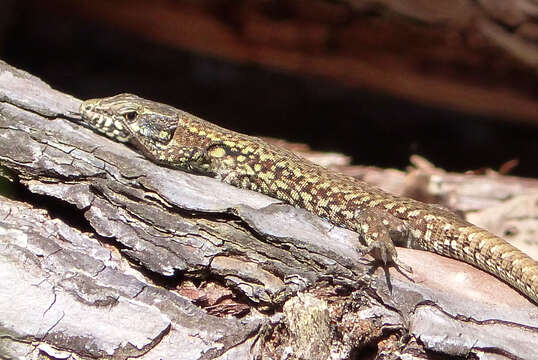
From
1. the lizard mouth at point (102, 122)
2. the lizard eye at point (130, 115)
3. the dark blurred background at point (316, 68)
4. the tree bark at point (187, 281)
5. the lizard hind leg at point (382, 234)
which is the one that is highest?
the dark blurred background at point (316, 68)

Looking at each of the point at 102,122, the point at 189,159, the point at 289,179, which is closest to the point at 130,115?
the point at 102,122

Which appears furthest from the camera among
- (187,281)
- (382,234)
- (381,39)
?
(381,39)

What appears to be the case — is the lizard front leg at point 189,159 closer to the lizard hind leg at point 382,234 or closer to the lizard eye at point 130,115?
the lizard eye at point 130,115

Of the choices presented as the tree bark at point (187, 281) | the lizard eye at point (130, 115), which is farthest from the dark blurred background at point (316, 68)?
the tree bark at point (187, 281)

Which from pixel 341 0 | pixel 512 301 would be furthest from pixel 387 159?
pixel 512 301

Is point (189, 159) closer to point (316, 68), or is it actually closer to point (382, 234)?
point (382, 234)
